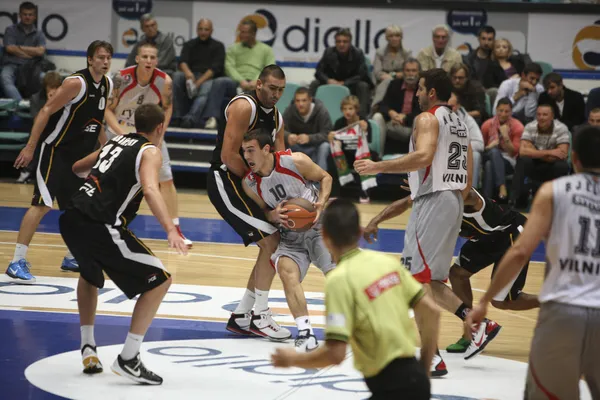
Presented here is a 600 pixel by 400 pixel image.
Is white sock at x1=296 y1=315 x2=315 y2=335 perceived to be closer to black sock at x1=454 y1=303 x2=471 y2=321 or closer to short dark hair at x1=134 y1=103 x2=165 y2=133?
black sock at x1=454 y1=303 x2=471 y2=321

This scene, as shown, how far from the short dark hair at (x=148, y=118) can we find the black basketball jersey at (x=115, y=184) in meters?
0.06

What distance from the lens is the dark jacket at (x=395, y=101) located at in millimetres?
13445

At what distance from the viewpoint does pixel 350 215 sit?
3.57 m

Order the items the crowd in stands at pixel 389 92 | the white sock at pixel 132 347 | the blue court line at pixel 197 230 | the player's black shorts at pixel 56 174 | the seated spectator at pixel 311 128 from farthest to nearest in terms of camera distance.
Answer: the seated spectator at pixel 311 128, the crowd in stands at pixel 389 92, the blue court line at pixel 197 230, the player's black shorts at pixel 56 174, the white sock at pixel 132 347

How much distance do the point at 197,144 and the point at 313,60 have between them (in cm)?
235

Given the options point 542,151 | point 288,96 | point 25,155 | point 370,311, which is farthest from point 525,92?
point 370,311

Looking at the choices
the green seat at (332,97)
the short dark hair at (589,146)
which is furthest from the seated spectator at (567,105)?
the short dark hair at (589,146)

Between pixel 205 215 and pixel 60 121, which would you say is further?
pixel 205 215

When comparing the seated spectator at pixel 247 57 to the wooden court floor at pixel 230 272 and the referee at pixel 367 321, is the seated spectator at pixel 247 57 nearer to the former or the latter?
the wooden court floor at pixel 230 272

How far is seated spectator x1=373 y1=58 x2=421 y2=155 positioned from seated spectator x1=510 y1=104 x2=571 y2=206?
5.41ft

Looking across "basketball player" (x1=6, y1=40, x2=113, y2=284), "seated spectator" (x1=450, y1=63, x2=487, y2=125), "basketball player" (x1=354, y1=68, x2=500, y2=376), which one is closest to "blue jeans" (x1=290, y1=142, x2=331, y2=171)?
"seated spectator" (x1=450, y1=63, x2=487, y2=125)

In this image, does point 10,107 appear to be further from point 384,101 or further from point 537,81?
point 537,81

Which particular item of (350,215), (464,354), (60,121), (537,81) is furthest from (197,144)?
(350,215)

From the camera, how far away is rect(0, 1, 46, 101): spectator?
47.2 ft
